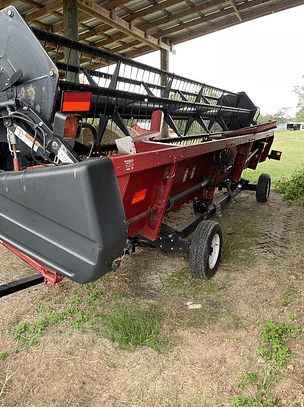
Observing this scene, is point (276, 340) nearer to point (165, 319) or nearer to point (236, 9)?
point (165, 319)

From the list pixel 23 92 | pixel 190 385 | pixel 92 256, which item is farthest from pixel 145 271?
pixel 23 92

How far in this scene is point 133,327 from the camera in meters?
2.32

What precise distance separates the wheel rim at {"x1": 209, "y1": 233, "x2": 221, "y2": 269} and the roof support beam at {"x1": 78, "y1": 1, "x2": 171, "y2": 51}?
5609mm

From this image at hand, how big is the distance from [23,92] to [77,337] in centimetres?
164

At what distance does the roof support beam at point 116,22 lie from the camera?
6674 millimetres

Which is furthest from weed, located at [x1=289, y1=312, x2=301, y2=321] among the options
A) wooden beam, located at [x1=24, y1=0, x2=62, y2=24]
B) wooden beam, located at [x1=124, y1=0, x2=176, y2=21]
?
wooden beam, located at [x1=124, y1=0, x2=176, y2=21]

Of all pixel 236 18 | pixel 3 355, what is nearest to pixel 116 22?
pixel 236 18

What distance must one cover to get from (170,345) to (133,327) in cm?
29

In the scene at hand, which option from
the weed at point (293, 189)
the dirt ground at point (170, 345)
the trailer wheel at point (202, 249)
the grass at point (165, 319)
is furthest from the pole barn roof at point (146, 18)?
the grass at point (165, 319)

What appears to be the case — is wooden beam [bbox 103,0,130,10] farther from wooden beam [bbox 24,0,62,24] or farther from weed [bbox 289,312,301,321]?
weed [bbox 289,312,301,321]

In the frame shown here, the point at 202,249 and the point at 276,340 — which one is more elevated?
the point at 202,249

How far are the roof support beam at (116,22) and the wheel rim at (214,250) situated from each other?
5.61 m

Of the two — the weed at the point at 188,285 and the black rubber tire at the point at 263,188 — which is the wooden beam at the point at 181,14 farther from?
the weed at the point at 188,285

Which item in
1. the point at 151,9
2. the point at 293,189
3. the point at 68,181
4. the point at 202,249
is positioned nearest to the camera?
the point at 68,181
